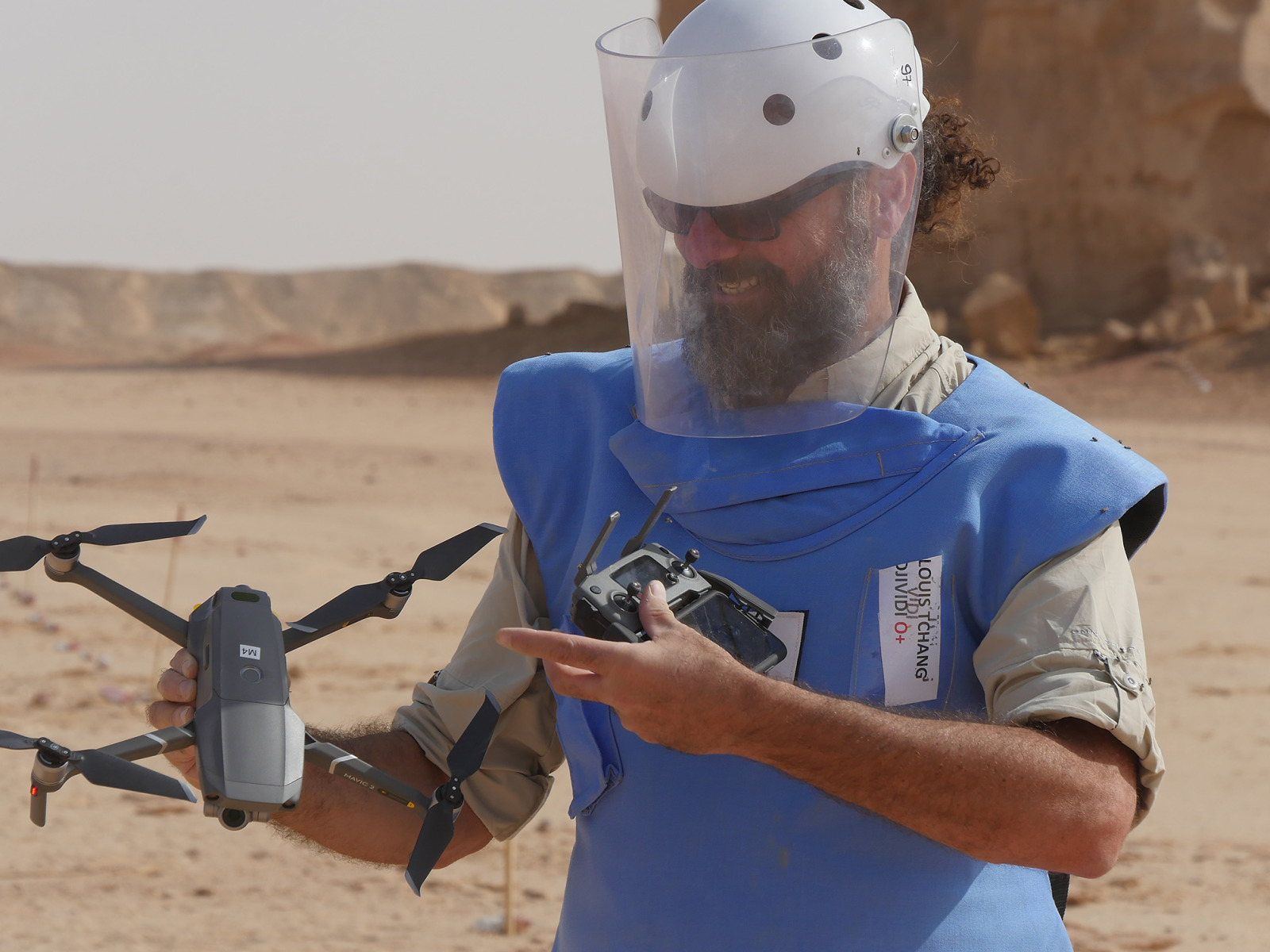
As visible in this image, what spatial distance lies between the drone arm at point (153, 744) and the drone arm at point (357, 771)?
0.44 ft

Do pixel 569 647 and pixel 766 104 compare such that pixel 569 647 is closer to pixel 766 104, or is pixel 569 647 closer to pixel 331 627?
pixel 331 627

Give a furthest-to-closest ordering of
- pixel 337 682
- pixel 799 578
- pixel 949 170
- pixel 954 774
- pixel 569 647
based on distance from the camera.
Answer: pixel 337 682, pixel 949 170, pixel 799 578, pixel 954 774, pixel 569 647

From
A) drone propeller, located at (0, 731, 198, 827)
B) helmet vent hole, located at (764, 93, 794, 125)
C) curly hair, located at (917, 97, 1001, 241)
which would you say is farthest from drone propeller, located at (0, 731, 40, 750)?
curly hair, located at (917, 97, 1001, 241)

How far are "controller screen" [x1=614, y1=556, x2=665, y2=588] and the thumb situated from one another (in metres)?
0.04

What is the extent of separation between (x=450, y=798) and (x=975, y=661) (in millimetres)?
611

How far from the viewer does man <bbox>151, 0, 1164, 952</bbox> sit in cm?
149

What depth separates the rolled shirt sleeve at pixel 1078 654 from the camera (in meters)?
1.51

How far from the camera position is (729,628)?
5.10 feet

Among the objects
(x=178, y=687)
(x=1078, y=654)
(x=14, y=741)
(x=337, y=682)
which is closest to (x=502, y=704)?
(x=178, y=687)

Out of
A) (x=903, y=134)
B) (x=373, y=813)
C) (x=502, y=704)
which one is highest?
(x=903, y=134)

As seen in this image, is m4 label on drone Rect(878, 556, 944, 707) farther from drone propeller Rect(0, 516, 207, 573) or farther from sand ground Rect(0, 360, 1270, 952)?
sand ground Rect(0, 360, 1270, 952)

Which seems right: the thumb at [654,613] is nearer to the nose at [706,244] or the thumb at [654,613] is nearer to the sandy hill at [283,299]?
the nose at [706,244]

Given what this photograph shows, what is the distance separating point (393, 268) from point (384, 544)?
5309cm

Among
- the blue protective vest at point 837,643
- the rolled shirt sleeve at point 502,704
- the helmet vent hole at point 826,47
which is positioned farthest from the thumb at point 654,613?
the helmet vent hole at point 826,47
